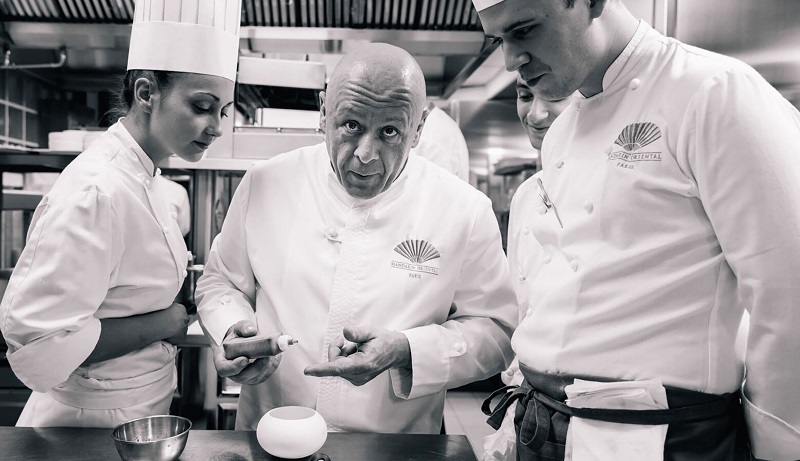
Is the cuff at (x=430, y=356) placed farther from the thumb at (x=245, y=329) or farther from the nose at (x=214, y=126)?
the nose at (x=214, y=126)

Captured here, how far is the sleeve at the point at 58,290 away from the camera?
4.59 ft

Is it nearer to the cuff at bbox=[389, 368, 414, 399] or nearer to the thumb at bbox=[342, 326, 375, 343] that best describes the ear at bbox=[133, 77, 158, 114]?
the thumb at bbox=[342, 326, 375, 343]

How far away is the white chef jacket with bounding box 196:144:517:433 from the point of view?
5.46ft

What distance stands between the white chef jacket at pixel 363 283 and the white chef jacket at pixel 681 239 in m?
0.43

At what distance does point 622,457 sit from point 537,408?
8.0 inches

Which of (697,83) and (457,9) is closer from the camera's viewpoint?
(697,83)

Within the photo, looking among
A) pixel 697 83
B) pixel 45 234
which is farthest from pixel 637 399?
pixel 45 234

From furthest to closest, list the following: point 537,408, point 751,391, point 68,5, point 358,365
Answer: point 68,5
point 358,365
point 537,408
point 751,391

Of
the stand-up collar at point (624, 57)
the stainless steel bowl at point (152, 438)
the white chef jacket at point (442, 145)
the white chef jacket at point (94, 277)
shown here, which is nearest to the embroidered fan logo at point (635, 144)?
the stand-up collar at point (624, 57)

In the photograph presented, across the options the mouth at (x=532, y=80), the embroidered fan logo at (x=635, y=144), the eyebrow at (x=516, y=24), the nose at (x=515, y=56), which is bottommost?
the embroidered fan logo at (x=635, y=144)

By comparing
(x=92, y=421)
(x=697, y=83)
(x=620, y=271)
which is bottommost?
(x=92, y=421)

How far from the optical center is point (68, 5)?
379 cm

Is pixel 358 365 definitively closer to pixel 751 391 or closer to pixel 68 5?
pixel 751 391

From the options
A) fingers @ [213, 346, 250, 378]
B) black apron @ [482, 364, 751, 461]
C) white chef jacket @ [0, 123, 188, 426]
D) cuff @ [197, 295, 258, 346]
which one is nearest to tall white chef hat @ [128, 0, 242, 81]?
white chef jacket @ [0, 123, 188, 426]
